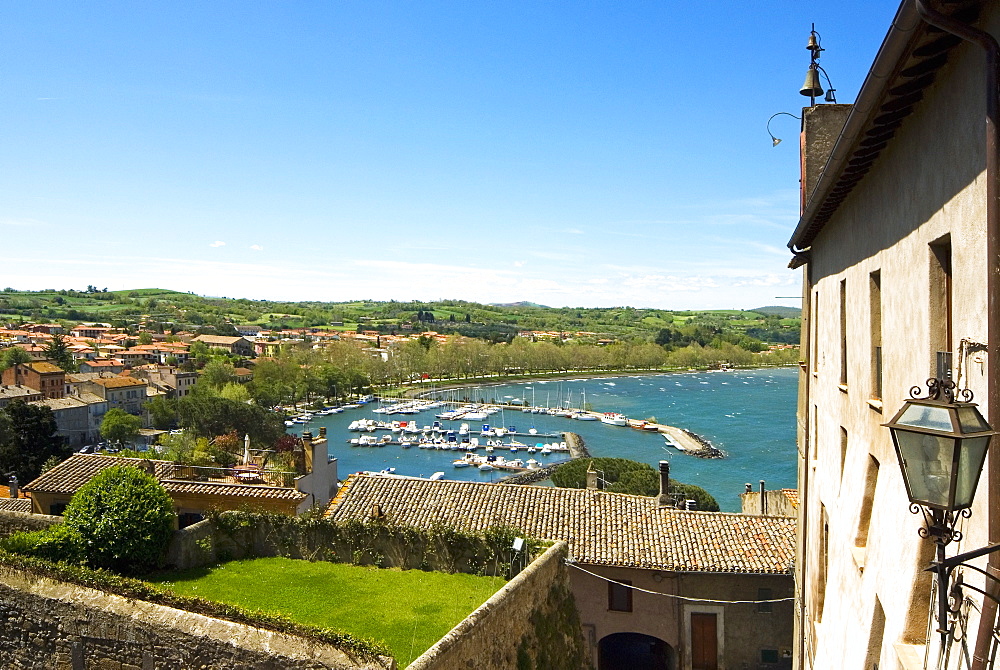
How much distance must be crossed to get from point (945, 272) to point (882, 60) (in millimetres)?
1193

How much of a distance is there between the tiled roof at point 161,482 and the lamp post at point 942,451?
50.6ft

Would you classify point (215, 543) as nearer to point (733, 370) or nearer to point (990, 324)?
point (990, 324)

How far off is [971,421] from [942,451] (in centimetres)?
15

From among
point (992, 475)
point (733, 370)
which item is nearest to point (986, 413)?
point (992, 475)

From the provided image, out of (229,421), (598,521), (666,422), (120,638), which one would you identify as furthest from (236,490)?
(666,422)

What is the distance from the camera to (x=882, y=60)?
Answer: 146 inches

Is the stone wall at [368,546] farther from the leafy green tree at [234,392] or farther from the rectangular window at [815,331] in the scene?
the leafy green tree at [234,392]

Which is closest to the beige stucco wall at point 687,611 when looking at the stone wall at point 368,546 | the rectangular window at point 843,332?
the stone wall at point 368,546

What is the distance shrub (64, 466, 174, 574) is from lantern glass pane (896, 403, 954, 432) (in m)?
12.5

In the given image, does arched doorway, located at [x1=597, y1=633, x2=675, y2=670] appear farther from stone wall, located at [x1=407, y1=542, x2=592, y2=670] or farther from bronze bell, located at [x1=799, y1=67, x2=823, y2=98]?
bronze bell, located at [x1=799, y1=67, x2=823, y2=98]

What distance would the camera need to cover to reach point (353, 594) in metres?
12.2

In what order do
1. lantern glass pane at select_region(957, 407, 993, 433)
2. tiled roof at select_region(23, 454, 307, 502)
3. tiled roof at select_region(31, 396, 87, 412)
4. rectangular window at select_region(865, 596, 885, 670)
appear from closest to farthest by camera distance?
lantern glass pane at select_region(957, 407, 993, 433), rectangular window at select_region(865, 596, 885, 670), tiled roof at select_region(23, 454, 307, 502), tiled roof at select_region(31, 396, 87, 412)

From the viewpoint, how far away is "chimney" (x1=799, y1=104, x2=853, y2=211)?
10.4 metres

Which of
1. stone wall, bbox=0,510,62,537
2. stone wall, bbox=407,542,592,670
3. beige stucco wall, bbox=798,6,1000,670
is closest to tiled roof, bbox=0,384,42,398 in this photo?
stone wall, bbox=0,510,62,537
